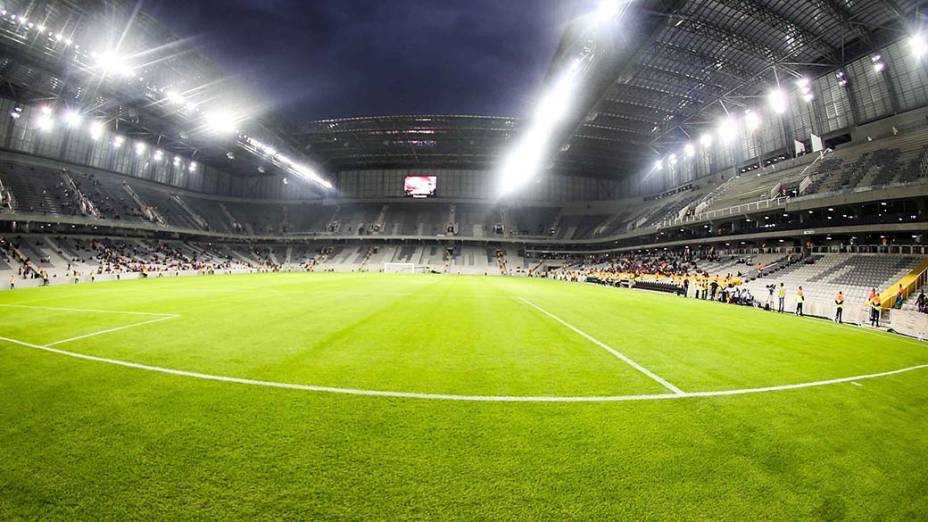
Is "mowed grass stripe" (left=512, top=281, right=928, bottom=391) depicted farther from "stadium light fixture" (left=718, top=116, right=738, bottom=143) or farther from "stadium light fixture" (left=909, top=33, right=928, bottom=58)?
"stadium light fixture" (left=718, top=116, right=738, bottom=143)

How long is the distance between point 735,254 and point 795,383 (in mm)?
42675

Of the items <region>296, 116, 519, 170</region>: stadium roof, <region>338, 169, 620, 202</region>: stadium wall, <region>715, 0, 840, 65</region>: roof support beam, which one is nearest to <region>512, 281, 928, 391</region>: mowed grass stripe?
<region>715, 0, 840, 65</region>: roof support beam

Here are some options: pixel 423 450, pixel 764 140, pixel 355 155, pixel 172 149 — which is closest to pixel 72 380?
pixel 423 450

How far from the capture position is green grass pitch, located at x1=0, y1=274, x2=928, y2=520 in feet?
8.70

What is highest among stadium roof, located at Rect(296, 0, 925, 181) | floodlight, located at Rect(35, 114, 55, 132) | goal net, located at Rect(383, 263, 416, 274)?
stadium roof, located at Rect(296, 0, 925, 181)

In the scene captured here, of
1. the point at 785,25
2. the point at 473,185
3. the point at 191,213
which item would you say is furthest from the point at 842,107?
the point at 191,213

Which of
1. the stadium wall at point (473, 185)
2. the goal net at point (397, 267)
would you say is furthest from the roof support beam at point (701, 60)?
the goal net at point (397, 267)

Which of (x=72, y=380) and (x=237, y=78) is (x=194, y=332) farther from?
(x=237, y=78)

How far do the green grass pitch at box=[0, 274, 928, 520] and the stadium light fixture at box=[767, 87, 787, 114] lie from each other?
44280 mm

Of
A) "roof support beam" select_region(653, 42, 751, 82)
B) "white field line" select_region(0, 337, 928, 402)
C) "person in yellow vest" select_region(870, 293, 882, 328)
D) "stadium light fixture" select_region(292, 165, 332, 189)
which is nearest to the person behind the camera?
"white field line" select_region(0, 337, 928, 402)

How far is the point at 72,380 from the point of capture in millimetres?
5184

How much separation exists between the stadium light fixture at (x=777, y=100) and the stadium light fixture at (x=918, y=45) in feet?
30.4

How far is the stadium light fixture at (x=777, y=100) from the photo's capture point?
38.9 metres

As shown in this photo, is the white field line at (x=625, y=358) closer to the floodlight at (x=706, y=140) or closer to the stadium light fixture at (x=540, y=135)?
the stadium light fixture at (x=540, y=135)
